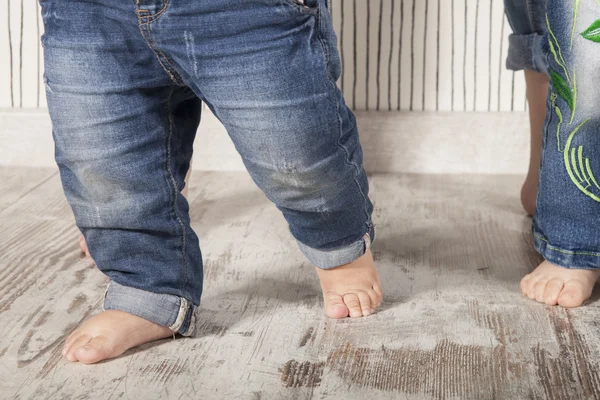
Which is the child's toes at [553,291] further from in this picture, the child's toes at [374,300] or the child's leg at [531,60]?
the child's leg at [531,60]

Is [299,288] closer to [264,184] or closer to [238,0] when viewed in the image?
[264,184]

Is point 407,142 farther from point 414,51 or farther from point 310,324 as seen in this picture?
point 310,324

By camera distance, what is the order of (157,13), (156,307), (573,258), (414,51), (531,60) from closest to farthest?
(157,13) → (156,307) → (573,258) → (531,60) → (414,51)

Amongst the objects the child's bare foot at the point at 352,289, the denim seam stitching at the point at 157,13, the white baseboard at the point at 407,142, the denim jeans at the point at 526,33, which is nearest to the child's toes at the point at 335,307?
the child's bare foot at the point at 352,289

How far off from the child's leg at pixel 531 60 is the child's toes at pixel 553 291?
345 mm

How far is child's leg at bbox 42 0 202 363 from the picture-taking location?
0.80m

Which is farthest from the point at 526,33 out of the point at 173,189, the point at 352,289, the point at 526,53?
the point at 173,189

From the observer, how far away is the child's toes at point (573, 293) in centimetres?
95

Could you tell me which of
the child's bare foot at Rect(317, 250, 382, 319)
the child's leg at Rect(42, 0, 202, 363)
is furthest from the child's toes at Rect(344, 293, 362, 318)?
the child's leg at Rect(42, 0, 202, 363)

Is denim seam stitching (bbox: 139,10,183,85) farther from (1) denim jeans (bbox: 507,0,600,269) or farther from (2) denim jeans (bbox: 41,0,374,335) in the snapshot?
(1) denim jeans (bbox: 507,0,600,269)

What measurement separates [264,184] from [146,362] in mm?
215

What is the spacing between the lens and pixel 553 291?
3.14ft

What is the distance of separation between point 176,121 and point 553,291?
1.56ft

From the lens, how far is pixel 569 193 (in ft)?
3.17
